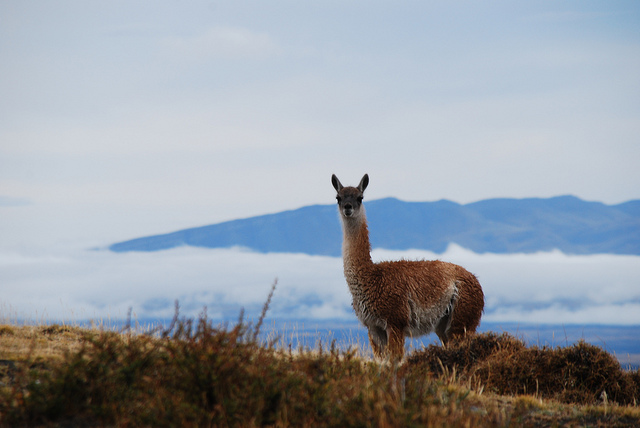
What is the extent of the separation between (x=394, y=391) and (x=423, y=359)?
494cm

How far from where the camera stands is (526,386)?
10727 millimetres

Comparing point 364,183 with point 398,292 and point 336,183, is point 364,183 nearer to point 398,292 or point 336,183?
point 336,183

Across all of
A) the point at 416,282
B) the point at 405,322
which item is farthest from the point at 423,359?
the point at 416,282

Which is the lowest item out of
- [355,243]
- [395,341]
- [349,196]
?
[395,341]

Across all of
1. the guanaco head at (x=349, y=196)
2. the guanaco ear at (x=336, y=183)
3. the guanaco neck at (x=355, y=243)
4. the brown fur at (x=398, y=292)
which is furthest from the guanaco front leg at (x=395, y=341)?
the guanaco ear at (x=336, y=183)

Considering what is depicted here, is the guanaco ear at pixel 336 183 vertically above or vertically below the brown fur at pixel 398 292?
above

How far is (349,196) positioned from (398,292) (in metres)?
2.12

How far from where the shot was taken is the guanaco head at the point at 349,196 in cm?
1241

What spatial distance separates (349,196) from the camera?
1248 centimetres

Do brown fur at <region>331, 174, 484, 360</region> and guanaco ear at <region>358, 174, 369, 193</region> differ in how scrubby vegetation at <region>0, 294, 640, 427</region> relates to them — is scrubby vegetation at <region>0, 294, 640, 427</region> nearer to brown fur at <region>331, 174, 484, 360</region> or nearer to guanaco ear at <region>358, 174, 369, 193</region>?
brown fur at <region>331, 174, 484, 360</region>

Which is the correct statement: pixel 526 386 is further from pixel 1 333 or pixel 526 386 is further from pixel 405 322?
pixel 1 333

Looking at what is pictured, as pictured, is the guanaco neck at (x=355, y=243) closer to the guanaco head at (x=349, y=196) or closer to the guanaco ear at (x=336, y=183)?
the guanaco head at (x=349, y=196)

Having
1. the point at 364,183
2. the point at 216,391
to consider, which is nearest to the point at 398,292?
the point at 364,183

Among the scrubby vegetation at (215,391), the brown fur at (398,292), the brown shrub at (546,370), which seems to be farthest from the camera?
the brown fur at (398,292)
